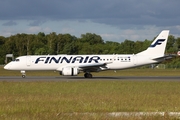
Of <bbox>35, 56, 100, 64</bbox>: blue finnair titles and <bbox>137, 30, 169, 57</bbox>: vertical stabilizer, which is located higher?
<bbox>137, 30, 169, 57</bbox>: vertical stabilizer

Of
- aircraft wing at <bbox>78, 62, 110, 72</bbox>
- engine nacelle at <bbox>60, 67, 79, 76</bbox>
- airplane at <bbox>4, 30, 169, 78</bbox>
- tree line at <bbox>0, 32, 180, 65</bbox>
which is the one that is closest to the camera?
engine nacelle at <bbox>60, 67, 79, 76</bbox>

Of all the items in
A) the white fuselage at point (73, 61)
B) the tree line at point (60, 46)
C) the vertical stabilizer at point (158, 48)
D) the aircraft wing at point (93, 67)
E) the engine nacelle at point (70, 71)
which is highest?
the tree line at point (60, 46)

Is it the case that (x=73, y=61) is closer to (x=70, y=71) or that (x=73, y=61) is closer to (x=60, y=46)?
(x=70, y=71)

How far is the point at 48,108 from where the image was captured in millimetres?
16453

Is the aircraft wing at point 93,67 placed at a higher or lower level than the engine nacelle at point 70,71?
higher

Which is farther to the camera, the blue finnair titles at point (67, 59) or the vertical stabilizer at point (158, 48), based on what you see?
the vertical stabilizer at point (158, 48)

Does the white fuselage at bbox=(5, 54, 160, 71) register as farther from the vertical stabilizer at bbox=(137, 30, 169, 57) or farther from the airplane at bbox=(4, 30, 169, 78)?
the vertical stabilizer at bbox=(137, 30, 169, 57)

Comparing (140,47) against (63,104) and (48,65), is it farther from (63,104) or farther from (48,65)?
(63,104)

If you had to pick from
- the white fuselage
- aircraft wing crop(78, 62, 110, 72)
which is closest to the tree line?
the white fuselage

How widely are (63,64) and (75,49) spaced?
8270 centimetres

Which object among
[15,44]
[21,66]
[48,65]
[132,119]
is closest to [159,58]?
[48,65]

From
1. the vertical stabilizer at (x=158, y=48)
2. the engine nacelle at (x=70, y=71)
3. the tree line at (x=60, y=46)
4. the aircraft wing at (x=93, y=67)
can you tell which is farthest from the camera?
the tree line at (x=60, y=46)

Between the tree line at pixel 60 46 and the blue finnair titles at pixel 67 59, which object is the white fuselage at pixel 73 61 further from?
the tree line at pixel 60 46

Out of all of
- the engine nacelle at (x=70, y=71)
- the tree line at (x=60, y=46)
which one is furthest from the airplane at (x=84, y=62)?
the tree line at (x=60, y=46)
